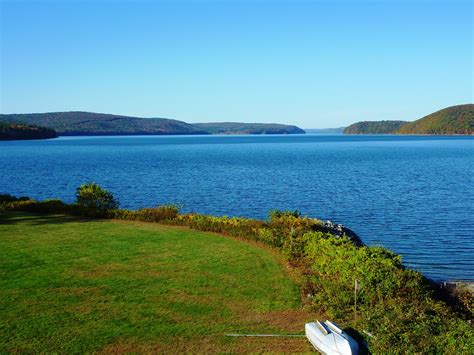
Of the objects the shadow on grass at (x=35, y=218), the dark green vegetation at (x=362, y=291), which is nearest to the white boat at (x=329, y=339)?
the dark green vegetation at (x=362, y=291)

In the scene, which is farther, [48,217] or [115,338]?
[48,217]

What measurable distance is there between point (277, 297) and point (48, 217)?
1839 centimetres

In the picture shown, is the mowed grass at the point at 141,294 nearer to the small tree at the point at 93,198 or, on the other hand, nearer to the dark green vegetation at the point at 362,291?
the dark green vegetation at the point at 362,291

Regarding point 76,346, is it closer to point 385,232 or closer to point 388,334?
point 388,334

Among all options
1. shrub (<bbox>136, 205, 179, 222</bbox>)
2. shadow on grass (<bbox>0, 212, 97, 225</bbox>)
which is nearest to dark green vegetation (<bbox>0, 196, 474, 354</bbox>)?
shadow on grass (<bbox>0, 212, 97, 225</bbox>)

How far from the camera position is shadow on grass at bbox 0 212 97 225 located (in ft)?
91.0

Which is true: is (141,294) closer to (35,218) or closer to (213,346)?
(213,346)

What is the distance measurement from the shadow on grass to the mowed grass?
278 cm

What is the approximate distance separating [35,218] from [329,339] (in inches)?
867

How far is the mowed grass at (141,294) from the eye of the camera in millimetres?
12719

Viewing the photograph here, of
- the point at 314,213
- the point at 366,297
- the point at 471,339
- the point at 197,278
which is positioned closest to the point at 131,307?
the point at 197,278

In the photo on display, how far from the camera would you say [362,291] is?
15367 mm

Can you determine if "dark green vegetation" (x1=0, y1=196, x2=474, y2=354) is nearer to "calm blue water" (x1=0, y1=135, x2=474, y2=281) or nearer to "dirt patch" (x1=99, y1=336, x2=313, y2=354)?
"dirt patch" (x1=99, y1=336, x2=313, y2=354)

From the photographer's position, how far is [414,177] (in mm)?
72250
